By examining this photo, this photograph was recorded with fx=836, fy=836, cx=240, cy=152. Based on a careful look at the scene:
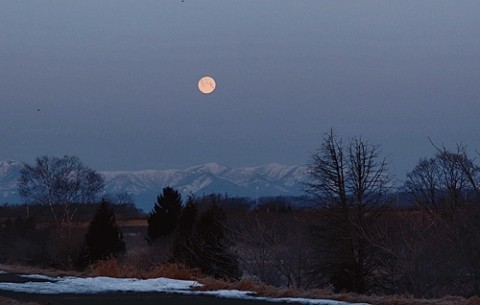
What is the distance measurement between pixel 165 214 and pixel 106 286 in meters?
36.4

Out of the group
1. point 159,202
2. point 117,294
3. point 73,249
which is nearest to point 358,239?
point 117,294

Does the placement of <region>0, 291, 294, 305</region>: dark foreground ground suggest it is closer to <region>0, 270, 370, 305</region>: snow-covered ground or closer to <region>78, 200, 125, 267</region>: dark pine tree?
<region>0, 270, 370, 305</region>: snow-covered ground

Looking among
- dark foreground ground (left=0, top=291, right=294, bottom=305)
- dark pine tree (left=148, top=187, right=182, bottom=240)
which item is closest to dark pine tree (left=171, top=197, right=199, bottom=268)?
dark pine tree (left=148, top=187, right=182, bottom=240)

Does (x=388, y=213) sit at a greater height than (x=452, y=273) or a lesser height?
greater

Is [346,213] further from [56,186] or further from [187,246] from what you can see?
[56,186]

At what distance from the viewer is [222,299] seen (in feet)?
53.0

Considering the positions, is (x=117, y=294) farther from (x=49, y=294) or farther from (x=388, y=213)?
(x=388, y=213)

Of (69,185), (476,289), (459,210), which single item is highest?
(69,185)

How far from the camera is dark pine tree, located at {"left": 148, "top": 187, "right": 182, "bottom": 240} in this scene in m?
53.1

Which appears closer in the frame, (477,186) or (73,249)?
(477,186)

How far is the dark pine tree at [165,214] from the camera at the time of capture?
174 ft

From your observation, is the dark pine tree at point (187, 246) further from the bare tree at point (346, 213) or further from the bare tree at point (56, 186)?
the bare tree at point (56, 186)

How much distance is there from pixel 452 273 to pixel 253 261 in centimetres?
1095

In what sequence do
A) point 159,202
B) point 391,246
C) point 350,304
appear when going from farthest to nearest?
point 159,202
point 391,246
point 350,304
